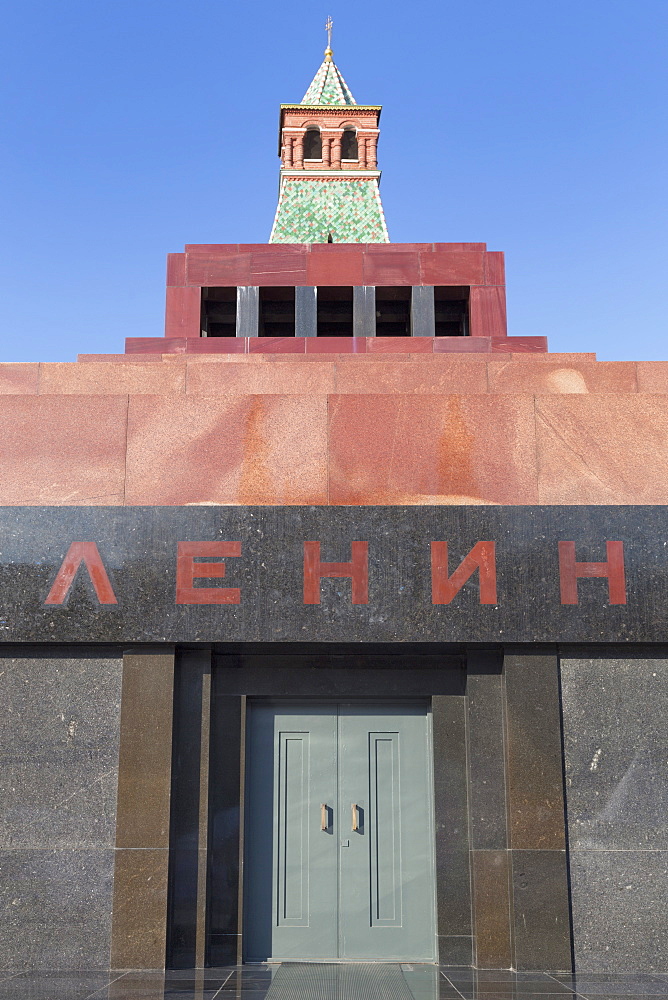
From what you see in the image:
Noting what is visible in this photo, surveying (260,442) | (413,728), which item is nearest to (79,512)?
(260,442)

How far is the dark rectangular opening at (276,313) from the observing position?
62.1ft

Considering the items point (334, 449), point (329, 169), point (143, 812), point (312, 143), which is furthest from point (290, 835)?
point (312, 143)

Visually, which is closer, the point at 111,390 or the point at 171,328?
the point at 111,390

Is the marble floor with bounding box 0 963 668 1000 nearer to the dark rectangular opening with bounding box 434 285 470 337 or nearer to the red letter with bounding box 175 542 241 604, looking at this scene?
the red letter with bounding box 175 542 241 604

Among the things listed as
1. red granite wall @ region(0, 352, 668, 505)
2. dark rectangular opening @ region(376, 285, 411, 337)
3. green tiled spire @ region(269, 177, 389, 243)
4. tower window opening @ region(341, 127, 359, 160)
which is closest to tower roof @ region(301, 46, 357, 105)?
tower window opening @ region(341, 127, 359, 160)

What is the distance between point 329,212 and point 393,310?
246 inches

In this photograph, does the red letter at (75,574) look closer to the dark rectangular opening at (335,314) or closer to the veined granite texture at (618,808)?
the veined granite texture at (618,808)

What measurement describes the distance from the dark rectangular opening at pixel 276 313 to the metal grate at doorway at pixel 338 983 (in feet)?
40.4

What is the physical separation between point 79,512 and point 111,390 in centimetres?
248

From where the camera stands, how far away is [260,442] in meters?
10.3

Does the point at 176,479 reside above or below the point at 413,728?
above

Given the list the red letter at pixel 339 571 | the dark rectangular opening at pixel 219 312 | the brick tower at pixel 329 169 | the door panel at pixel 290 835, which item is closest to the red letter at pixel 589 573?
the red letter at pixel 339 571

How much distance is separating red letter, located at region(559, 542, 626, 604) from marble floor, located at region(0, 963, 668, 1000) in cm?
338

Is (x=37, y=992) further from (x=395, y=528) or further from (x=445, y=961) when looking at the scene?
(x=395, y=528)
